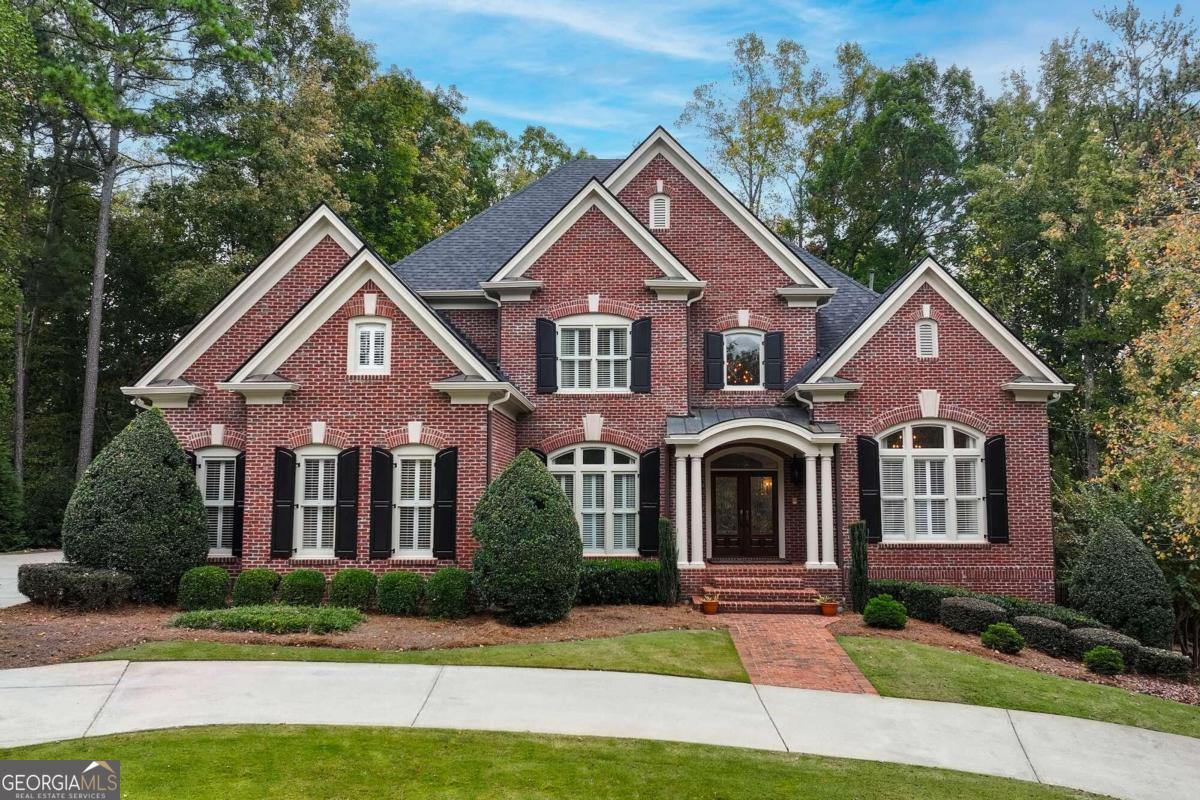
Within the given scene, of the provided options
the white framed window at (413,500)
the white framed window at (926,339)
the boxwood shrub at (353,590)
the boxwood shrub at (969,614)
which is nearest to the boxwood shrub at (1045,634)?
the boxwood shrub at (969,614)

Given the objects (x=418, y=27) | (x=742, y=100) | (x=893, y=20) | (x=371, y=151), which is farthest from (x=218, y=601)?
(x=742, y=100)

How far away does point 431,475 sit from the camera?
14.5m

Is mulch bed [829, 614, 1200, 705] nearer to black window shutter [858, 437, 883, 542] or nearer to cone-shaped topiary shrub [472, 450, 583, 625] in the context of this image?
black window shutter [858, 437, 883, 542]

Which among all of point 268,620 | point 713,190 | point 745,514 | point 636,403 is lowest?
point 268,620

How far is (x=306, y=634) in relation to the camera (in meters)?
11.2

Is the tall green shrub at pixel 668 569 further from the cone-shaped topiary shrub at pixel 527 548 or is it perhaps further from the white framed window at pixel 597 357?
the white framed window at pixel 597 357

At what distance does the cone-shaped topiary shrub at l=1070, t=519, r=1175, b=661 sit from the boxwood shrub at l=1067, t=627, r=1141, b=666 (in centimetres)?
149

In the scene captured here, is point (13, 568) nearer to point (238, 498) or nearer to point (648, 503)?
point (238, 498)

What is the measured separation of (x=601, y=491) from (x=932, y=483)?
21.8 feet

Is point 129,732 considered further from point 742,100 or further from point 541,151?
point 541,151

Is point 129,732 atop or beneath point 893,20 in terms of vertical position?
beneath

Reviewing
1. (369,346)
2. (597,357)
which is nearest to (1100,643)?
(597,357)

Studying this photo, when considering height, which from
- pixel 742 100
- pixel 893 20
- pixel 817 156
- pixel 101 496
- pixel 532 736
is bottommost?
pixel 532 736

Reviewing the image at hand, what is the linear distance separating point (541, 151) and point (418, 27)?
2044 centimetres
